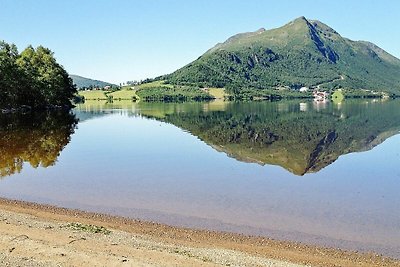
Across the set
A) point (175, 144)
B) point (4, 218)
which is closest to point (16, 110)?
point (175, 144)

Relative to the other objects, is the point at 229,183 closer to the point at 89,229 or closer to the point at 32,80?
A: the point at 89,229

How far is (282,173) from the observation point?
45.8 metres

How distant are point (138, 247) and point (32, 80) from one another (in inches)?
4811

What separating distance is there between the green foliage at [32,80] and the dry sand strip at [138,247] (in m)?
98.9

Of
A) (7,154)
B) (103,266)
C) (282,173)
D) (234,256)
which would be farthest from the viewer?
(7,154)

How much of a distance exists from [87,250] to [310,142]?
2462 inches

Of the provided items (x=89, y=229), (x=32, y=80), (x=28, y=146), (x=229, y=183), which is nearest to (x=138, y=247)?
(x=89, y=229)

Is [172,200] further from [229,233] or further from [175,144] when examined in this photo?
[175,144]

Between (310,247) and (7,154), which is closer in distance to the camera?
(310,247)

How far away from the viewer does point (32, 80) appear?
13050 centimetres

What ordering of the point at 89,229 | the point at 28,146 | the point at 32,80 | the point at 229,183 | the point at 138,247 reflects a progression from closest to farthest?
the point at 138,247 < the point at 89,229 < the point at 229,183 < the point at 28,146 < the point at 32,80

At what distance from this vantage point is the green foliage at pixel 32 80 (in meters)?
117

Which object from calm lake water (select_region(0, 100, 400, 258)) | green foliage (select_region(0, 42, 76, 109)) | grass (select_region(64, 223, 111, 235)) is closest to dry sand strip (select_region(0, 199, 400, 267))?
grass (select_region(64, 223, 111, 235))

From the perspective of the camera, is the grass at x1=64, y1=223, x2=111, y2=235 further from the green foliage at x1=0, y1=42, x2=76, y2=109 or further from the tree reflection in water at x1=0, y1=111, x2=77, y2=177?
the green foliage at x1=0, y1=42, x2=76, y2=109
